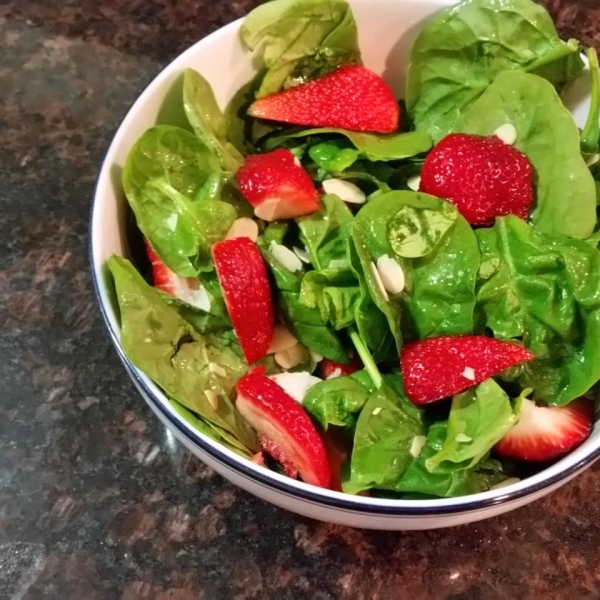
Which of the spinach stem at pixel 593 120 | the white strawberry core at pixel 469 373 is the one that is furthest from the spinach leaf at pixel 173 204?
the spinach stem at pixel 593 120

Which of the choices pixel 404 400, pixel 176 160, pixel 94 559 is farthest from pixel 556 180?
pixel 94 559

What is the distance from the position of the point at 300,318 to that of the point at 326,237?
0.26 feet

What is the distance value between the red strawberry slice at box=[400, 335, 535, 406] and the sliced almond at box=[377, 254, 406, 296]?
0.19 ft

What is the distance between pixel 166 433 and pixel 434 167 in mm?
361

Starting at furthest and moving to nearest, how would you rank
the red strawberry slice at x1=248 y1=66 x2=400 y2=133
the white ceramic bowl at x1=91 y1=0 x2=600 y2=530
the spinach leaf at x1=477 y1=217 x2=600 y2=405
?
1. the red strawberry slice at x1=248 y1=66 x2=400 y2=133
2. the spinach leaf at x1=477 y1=217 x2=600 y2=405
3. the white ceramic bowl at x1=91 y1=0 x2=600 y2=530

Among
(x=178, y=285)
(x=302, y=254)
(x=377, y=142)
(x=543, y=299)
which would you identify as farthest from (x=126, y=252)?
(x=543, y=299)

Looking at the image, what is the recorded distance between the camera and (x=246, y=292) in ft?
2.16

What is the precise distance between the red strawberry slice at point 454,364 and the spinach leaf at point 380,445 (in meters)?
0.02

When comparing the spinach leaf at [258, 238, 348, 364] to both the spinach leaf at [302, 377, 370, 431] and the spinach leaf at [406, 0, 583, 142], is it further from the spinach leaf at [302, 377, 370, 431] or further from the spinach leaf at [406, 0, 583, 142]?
the spinach leaf at [406, 0, 583, 142]

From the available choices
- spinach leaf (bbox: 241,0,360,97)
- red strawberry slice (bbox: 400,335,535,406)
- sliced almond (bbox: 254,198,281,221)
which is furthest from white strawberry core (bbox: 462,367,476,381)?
spinach leaf (bbox: 241,0,360,97)

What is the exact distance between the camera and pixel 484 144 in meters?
0.72

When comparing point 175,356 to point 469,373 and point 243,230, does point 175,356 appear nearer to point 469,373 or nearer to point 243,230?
point 243,230

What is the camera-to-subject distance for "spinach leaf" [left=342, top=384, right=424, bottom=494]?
2.04 ft

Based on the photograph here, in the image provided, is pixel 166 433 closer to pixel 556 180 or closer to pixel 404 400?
pixel 404 400
